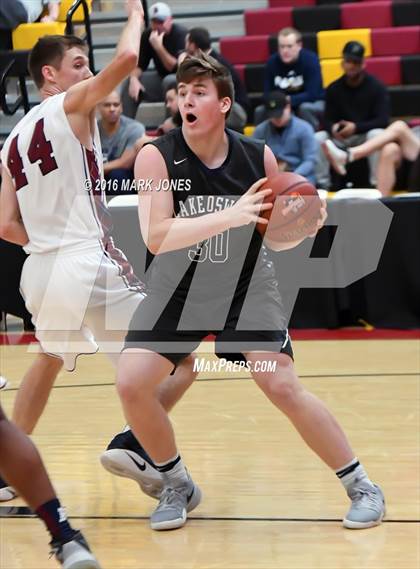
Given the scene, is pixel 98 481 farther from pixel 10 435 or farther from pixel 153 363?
pixel 10 435

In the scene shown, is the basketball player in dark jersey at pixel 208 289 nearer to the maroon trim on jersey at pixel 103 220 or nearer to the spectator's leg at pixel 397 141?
the maroon trim on jersey at pixel 103 220

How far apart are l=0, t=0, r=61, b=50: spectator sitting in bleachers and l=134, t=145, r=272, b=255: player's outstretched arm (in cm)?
743

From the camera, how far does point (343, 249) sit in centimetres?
759

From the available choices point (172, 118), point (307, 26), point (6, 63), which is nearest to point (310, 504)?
point (172, 118)

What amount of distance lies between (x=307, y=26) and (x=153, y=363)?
8070 mm

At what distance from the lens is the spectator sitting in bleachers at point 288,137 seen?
895cm

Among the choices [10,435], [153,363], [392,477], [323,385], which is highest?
[10,435]

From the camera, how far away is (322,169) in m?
9.52

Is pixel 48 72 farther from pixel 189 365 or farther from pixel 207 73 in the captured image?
pixel 189 365

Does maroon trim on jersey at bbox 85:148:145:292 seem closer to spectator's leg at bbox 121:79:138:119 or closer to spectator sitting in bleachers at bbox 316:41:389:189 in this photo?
spectator sitting in bleachers at bbox 316:41:389:189

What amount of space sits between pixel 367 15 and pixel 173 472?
8.02m

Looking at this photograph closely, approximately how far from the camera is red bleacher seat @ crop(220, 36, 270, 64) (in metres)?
11.3

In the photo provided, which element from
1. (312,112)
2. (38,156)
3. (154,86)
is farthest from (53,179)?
(154,86)

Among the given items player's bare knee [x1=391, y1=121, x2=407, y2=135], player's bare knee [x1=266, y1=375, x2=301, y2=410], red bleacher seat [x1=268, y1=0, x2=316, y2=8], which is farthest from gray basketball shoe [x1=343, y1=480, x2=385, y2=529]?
red bleacher seat [x1=268, y1=0, x2=316, y2=8]
